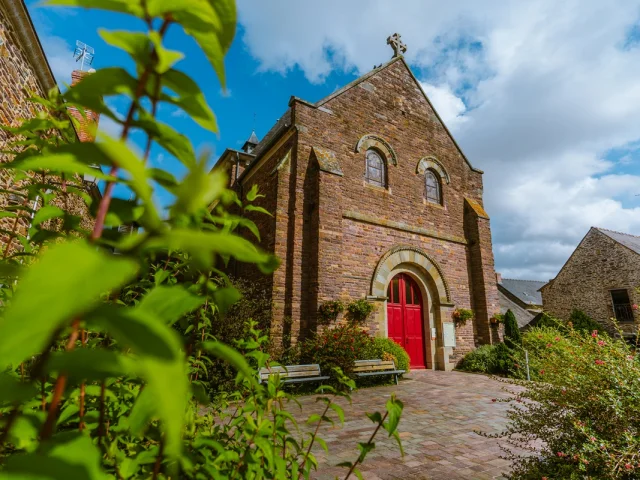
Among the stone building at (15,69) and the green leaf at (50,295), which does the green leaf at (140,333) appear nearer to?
the green leaf at (50,295)

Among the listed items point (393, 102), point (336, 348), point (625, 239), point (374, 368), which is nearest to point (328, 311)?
point (336, 348)

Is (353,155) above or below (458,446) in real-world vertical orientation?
above

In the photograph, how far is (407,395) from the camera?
25.7ft

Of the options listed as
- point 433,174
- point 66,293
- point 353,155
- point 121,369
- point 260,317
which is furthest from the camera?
point 433,174

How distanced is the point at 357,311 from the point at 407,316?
277cm

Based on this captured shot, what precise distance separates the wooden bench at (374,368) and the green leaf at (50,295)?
28.9 feet

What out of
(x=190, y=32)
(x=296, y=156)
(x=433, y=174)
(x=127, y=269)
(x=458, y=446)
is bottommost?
(x=458, y=446)

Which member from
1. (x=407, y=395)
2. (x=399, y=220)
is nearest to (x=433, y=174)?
(x=399, y=220)

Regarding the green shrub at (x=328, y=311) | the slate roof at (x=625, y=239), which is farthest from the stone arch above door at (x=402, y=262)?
the slate roof at (x=625, y=239)

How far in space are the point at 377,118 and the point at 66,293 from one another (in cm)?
1302

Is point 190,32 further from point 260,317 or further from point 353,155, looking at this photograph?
point 353,155

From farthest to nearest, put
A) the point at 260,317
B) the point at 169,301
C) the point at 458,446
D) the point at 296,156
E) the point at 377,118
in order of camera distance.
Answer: the point at 377,118
the point at 296,156
the point at 260,317
the point at 458,446
the point at 169,301

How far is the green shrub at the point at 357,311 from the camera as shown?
976 centimetres

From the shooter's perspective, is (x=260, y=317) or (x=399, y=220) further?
(x=399, y=220)
